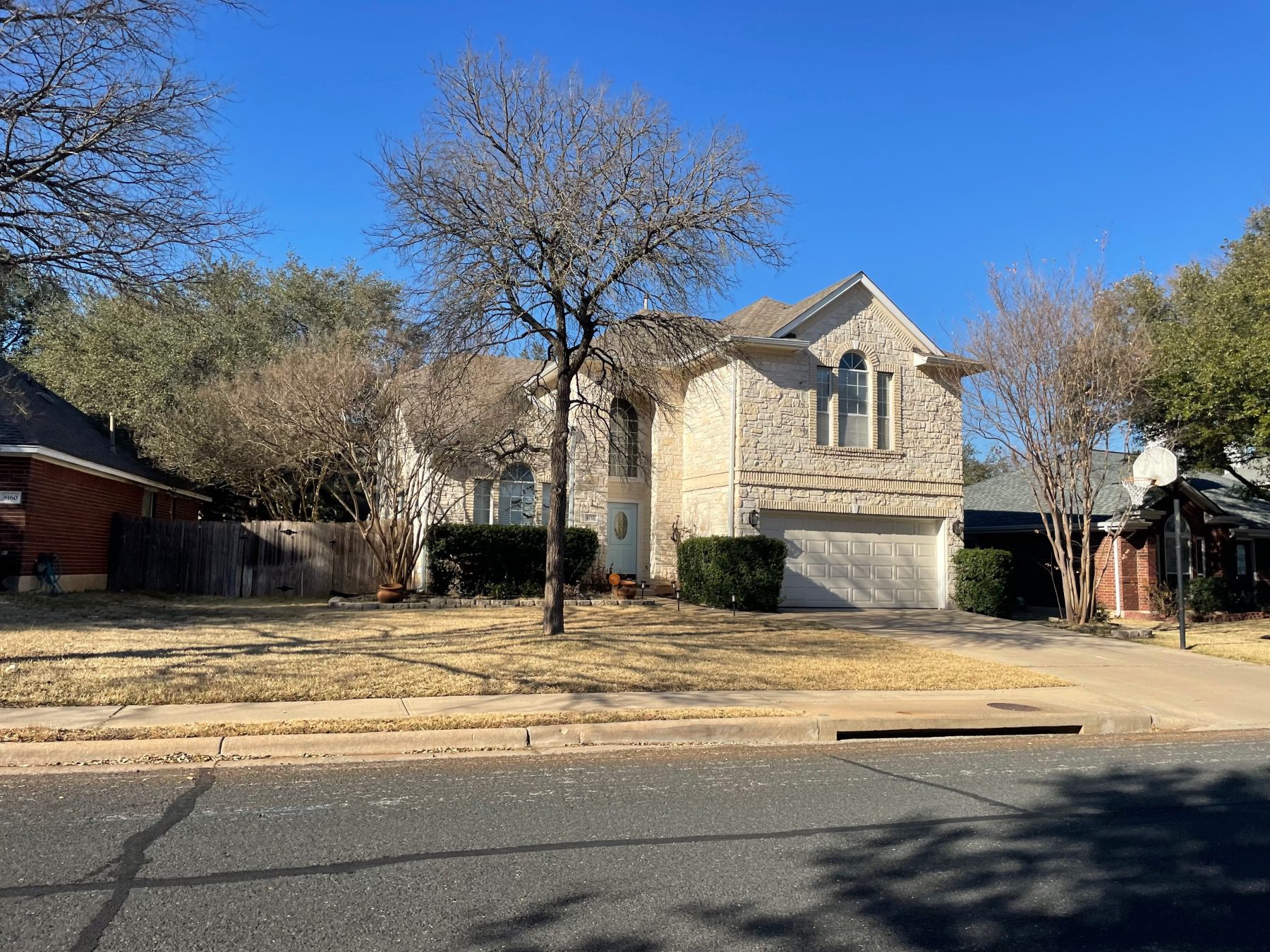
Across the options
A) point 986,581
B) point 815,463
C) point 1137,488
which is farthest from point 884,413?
point 1137,488

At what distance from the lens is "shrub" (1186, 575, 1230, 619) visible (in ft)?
77.9

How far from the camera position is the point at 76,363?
26703 mm

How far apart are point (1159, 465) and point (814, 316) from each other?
7548mm

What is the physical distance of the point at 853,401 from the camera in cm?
2164

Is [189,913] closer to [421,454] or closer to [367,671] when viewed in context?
[367,671]

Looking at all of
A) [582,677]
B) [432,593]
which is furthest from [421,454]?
[582,677]

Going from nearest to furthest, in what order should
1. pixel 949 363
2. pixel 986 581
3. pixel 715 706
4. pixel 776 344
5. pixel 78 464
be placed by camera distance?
pixel 715 706
pixel 78 464
pixel 776 344
pixel 986 581
pixel 949 363

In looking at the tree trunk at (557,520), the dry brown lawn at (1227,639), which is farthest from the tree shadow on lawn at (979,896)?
the dry brown lawn at (1227,639)

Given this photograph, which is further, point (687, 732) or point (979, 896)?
point (687, 732)

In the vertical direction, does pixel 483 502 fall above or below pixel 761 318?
below

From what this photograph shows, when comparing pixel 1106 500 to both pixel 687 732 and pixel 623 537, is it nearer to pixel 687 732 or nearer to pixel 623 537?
pixel 623 537

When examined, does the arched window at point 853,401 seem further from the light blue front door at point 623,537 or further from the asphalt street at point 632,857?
the asphalt street at point 632,857

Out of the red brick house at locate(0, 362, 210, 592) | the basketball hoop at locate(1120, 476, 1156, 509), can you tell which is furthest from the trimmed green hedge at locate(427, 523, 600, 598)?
the basketball hoop at locate(1120, 476, 1156, 509)

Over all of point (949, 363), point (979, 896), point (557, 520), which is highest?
point (949, 363)
